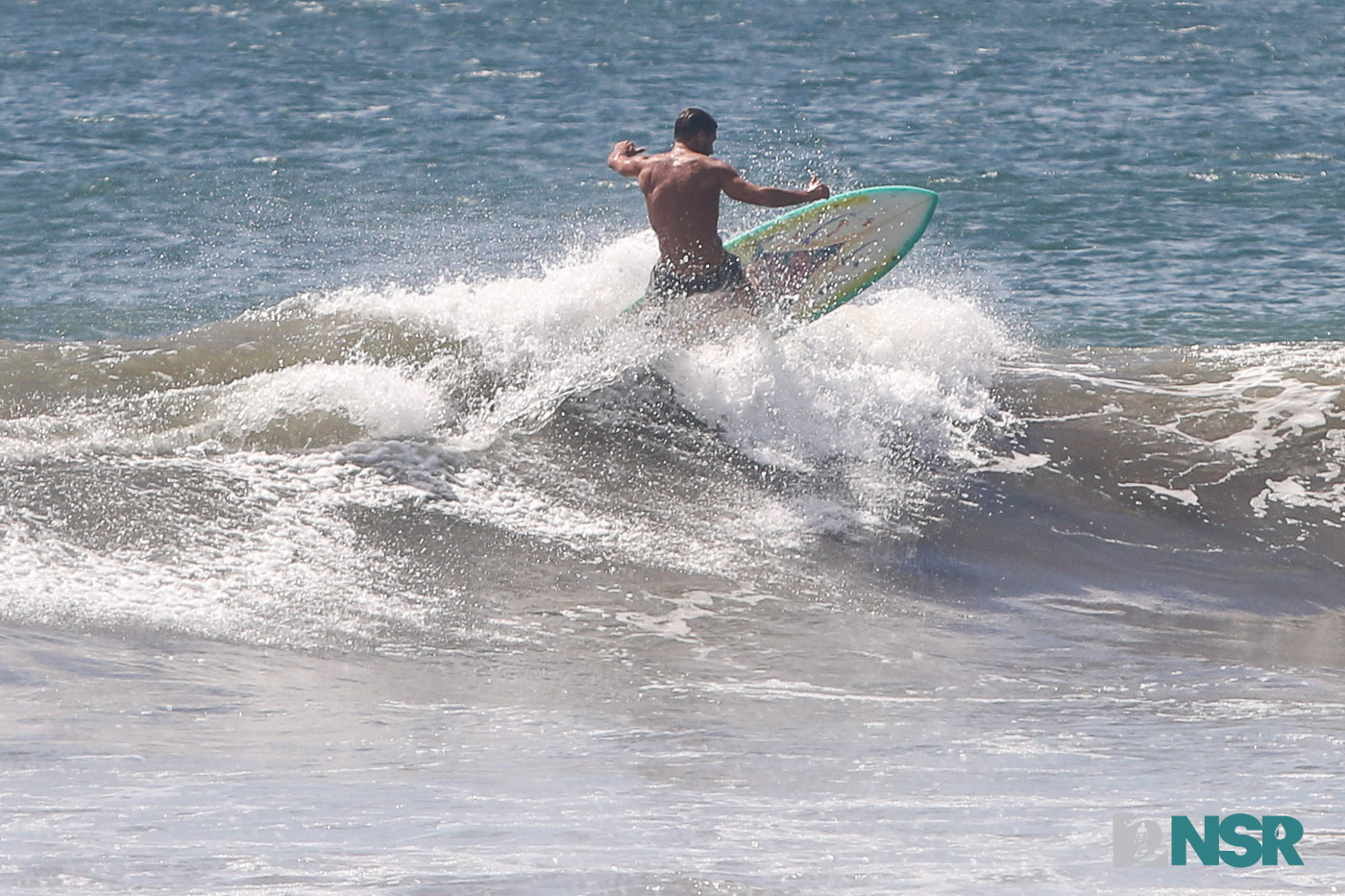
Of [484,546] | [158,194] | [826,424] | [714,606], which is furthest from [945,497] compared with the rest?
[158,194]

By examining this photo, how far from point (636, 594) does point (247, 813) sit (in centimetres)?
262

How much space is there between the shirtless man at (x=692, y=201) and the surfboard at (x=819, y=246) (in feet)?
1.91

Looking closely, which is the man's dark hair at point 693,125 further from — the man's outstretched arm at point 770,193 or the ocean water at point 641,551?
the ocean water at point 641,551

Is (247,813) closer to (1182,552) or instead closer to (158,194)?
(1182,552)

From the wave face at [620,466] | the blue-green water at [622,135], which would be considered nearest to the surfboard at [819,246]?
the wave face at [620,466]

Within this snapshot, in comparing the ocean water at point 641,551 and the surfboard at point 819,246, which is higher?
the surfboard at point 819,246

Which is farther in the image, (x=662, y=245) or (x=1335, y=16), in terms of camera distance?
(x=1335, y=16)

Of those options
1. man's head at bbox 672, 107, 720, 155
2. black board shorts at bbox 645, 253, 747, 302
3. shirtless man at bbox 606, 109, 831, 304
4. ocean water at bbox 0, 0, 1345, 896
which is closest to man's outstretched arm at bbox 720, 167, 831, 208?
shirtless man at bbox 606, 109, 831, 304

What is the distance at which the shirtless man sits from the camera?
25.1 ft

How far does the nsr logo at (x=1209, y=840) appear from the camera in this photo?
3545mm

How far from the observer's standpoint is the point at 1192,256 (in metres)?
14.3

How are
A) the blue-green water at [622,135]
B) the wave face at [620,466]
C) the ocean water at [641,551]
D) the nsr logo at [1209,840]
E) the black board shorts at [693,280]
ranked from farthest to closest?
the blue-green water at [622,135], the black board shorts at [693,280], the wave face at [620,466], the ocean water at [641,551], the nsr logo at [1209,840]

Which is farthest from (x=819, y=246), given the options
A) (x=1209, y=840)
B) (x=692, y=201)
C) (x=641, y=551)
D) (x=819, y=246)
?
(x=1209, y=840)

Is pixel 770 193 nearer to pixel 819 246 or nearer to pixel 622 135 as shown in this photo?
pixel 819 246
